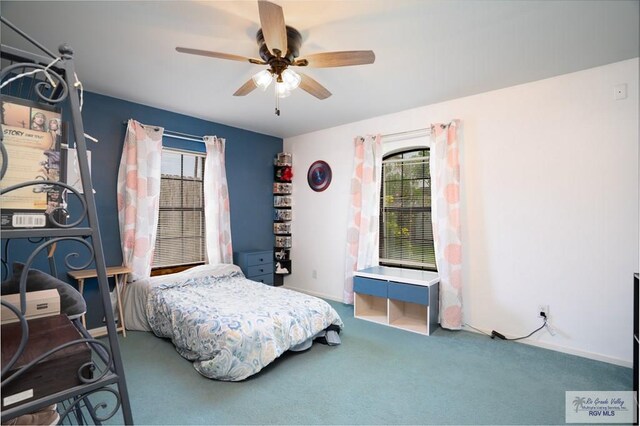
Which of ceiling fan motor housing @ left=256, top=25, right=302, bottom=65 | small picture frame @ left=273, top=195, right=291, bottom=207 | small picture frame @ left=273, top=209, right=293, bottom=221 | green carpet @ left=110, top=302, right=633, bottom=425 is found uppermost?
ceiling fan motor housing @ left=256, top=25, right=302, bottom=65

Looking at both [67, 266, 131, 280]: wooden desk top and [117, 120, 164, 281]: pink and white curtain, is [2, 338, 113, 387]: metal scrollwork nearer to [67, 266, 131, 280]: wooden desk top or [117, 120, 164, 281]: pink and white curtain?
[67, 266, 131, 280]: wooden desk top

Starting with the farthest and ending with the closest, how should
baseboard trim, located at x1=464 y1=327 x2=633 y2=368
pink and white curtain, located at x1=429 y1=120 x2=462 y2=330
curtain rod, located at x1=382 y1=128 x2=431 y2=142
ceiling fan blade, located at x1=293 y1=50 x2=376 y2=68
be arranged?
curtain rod, located at x1=382 y1=128 x2=431 y2=142, pink and white curtain, located at x1=429 y1=120 x2=462 y2=330, baseboard trim, located at x1=464 y1=327 x2=633 y2=368, ceiling fan blade, located at x1=293 y1=50 x2=376 y2=68

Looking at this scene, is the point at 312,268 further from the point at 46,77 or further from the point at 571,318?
the point at 46,77

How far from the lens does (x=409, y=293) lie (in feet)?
11.1

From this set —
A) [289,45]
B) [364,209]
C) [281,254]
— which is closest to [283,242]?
[281,254]

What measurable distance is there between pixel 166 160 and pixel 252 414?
10.7 ft

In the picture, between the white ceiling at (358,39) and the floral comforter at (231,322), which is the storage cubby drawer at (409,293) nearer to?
the floral comforter at (231,322)

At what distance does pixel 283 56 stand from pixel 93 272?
108 inches

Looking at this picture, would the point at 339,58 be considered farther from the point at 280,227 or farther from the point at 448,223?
the point at 280,227

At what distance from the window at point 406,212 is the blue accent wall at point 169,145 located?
1.96 metres

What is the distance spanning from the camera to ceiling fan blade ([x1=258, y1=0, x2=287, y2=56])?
5.11 feet

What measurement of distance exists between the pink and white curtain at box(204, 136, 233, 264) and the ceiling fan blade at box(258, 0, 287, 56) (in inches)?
99.5

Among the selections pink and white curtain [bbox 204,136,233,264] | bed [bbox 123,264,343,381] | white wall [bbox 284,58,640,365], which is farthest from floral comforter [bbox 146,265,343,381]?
white wall [bbox 284,58,640,365]

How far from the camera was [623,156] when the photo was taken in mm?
2621
